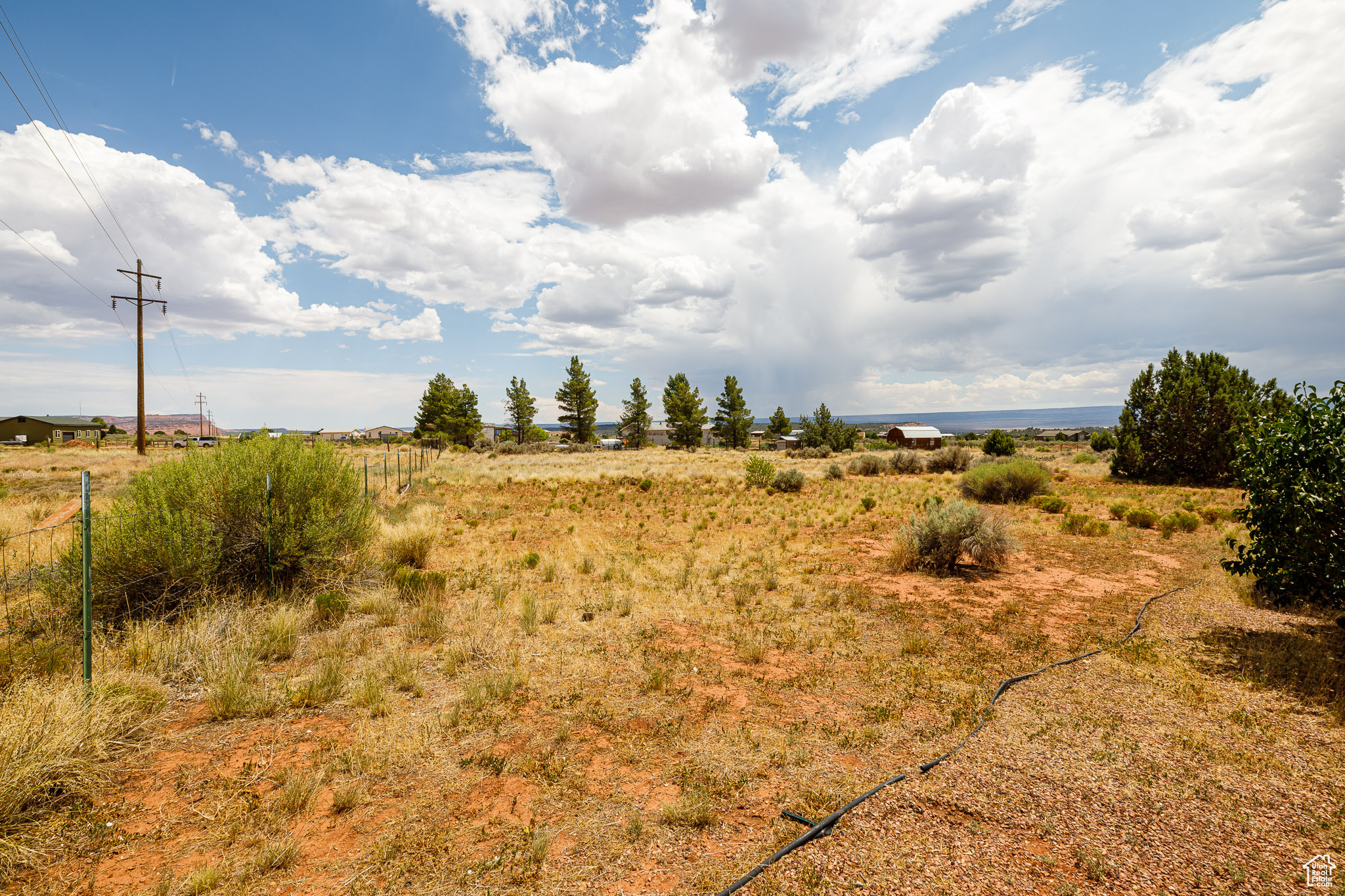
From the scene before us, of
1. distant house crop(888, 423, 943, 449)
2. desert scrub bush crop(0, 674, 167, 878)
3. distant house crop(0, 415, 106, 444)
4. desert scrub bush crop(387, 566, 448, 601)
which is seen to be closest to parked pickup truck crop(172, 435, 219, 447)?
desert scrub bush crop(387, 566, 448, 601)

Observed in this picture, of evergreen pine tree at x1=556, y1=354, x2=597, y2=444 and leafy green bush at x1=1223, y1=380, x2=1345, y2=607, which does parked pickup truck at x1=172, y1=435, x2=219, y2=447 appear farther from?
evergreen pine tree at x1=556, y1=354, x2=597, y2=444

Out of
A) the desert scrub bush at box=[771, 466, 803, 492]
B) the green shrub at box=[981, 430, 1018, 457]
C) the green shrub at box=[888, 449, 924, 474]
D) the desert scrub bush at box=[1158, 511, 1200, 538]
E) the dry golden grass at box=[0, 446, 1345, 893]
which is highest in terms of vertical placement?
the green shrub at box=[981, 430, 1018, 457]

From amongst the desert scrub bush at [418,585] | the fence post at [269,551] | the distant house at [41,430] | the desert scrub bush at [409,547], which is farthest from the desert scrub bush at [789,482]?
the distant house at [41,430]

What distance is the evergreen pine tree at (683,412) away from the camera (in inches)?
2638

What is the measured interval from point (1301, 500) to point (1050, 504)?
13.7 m

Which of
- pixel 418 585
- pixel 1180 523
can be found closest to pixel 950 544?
pixel 1180 523

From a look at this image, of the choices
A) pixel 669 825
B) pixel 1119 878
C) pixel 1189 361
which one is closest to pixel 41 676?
pixel 669 825

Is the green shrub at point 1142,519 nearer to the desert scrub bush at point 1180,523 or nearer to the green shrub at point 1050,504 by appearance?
the desert scrub bush at point 1180,523

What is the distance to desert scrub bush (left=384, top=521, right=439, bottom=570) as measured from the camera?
36.5 ft

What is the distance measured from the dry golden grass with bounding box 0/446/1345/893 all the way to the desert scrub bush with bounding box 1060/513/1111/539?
4.28 metres

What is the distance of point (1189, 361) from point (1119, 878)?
34539mm

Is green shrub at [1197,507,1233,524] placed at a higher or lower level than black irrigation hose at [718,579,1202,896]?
higher

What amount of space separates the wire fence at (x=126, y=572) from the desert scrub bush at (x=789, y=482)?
20058 millimetres

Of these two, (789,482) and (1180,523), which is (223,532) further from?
(1180,523)
